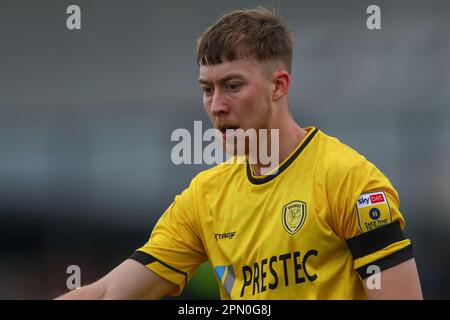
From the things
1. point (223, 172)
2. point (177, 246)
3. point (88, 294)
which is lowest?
point (88, 294)

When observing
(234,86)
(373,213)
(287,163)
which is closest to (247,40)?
(234,86)

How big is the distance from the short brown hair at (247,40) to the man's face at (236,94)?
3 centimetres

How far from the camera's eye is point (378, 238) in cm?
205

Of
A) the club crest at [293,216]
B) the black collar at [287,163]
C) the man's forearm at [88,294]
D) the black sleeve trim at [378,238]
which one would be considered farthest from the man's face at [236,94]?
the man's forearm at [88,294]

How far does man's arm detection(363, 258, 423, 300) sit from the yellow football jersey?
2 centimetres

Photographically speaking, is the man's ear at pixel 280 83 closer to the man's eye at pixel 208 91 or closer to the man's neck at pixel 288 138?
A: the man's neck at pixel 288 138

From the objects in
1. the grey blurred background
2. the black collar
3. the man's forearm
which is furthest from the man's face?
the grey blurred background

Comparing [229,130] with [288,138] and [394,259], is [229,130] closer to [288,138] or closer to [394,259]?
[288,138]

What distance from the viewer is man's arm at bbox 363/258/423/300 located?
78.4 inches

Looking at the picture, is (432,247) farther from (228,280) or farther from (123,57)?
(228,280)

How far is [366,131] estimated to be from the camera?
241 inches

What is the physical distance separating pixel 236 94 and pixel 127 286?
2.43 feet

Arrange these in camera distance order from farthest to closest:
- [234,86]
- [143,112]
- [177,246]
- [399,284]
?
[143,112] → [177,246] → [234,86] → [399,284]

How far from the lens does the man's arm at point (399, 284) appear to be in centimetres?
199
